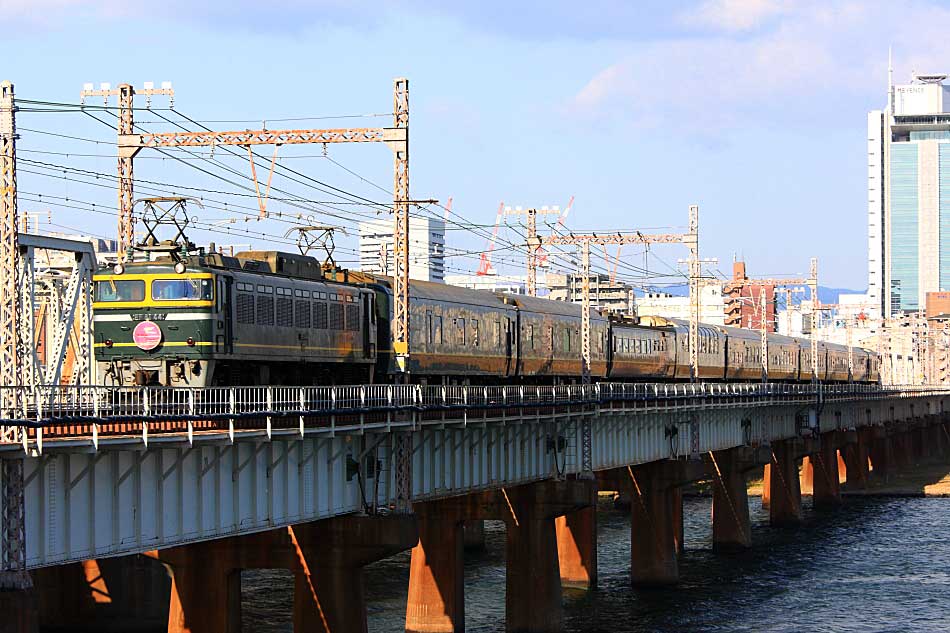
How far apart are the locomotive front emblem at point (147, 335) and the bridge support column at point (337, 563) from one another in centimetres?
725

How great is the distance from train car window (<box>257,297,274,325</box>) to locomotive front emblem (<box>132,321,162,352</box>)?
12.0 ft

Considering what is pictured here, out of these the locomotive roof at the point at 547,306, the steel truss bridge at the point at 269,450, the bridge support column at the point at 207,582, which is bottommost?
the bridge support column at the point at 207,582

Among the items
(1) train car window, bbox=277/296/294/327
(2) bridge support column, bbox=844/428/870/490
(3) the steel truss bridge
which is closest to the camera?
(3) the steel truss bridge

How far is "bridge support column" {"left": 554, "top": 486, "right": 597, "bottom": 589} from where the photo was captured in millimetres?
80188

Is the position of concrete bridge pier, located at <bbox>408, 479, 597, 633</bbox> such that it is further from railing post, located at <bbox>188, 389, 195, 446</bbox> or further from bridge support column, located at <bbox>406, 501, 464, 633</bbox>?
railing post, located at <bbox>188, 389, 195, 446</bbox>

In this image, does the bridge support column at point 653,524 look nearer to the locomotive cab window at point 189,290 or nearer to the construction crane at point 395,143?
the construction crane at point 395,143

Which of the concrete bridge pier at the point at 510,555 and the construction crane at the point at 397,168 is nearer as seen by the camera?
the construction crane at the point at 397,168

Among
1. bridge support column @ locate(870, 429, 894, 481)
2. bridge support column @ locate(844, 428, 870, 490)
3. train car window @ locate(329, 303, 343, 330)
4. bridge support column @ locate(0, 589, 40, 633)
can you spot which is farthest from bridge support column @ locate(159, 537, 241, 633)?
bridge support column @ locate(870, 429, 894, 481)

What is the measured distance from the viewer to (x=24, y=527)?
2889 cm

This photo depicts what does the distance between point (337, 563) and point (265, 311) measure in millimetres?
8904

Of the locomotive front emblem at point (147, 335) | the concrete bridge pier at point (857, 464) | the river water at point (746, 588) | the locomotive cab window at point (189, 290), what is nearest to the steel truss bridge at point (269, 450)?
the locomotive front emblem at point (147, 335)

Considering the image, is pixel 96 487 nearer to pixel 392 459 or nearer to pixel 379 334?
pixel 392 459

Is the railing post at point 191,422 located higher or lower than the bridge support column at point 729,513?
higher

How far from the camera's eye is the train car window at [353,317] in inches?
2170
